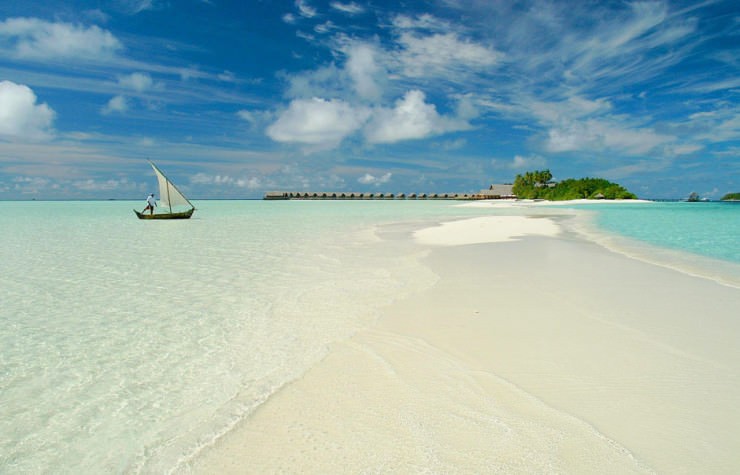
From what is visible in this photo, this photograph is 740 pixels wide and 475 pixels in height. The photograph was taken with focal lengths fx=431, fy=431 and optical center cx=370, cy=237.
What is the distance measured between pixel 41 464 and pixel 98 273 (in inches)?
384

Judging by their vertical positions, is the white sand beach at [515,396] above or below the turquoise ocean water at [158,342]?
above

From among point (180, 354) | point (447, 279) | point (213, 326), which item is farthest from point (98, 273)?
point (447, 279)

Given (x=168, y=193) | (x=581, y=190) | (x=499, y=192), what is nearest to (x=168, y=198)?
(x=168, y=193)

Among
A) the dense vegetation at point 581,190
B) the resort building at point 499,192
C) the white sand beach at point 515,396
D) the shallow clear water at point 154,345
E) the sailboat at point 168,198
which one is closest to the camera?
the white sand beach at point 515,396

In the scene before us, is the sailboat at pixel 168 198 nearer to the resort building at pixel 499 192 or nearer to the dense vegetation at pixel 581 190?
the dense vegetation at pixel 581 190

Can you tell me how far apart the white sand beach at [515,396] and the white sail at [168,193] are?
33.4 m

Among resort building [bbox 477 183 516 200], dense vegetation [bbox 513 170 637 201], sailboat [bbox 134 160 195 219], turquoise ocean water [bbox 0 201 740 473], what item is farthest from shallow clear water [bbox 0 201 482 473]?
resort building [bbox 477 183 516 200]

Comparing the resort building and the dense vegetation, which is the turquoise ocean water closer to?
the dense vegetation

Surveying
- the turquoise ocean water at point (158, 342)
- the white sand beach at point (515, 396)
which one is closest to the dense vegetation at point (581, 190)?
the turquoise ocean water at point (158, 342)

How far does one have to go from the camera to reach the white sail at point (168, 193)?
35156mm

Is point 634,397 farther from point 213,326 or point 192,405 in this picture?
point 213,326

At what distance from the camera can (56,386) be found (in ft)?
15.2

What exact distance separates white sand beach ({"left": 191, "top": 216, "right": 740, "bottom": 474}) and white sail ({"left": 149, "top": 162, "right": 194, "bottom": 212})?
110ft

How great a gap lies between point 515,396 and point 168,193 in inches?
1492
